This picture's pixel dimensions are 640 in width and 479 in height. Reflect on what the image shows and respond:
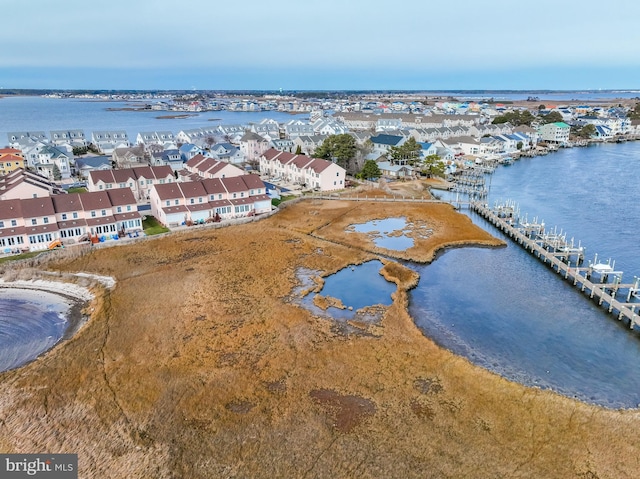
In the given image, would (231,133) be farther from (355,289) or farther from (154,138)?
(355,289)

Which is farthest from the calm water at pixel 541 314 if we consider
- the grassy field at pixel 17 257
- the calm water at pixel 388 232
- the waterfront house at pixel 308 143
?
the waterfront house at pixel 308 143

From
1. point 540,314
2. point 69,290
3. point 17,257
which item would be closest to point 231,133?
point 17,257

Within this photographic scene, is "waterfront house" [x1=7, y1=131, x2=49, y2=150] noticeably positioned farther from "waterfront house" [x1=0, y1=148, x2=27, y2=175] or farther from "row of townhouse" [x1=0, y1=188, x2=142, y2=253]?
"row of townhouse" [x1=0, y1=188, x2=142, y2=253]

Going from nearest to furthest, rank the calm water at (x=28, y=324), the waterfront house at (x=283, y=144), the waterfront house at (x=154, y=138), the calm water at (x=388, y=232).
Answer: the calm water at (x=28, y=324), the calm water at (x=388, y=232), the waterfront house at (x=283, y=144), the waterfront house at (x=154, y=138)

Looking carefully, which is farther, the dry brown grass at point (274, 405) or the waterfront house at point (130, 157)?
the waterfront house at point (130, 157)

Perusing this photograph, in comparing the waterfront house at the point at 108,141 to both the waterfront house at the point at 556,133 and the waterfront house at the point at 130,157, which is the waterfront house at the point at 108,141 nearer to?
the waterfront house at the point at 130,157

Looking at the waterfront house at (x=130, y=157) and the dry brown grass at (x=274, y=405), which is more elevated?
the waterfront house at (x=130, y=157)

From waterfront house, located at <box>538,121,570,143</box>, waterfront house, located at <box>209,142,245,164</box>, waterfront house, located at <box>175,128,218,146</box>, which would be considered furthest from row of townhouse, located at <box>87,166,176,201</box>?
waterfront house, located at <box>538,121,570,143</box>

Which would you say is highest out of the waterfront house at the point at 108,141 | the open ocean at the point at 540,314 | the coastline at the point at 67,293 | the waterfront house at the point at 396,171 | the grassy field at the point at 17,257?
the waterfront house at the point at 108,141
